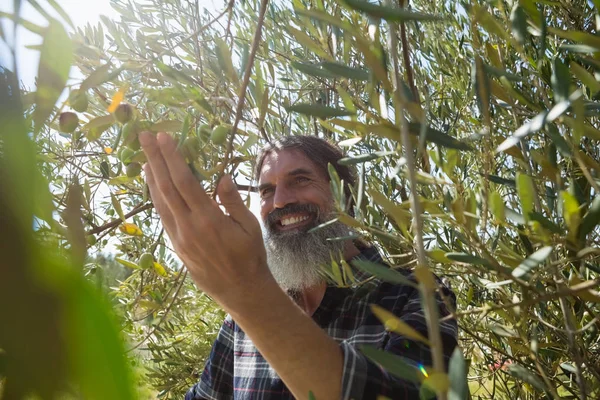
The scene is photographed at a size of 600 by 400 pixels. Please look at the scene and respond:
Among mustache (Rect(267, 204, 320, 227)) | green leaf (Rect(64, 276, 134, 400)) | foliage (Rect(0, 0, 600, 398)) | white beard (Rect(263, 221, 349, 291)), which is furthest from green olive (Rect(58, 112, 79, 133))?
mustache (Rect(267, 204, 320, 227))

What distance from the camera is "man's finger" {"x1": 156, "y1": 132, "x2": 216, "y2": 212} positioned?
0.89 metres

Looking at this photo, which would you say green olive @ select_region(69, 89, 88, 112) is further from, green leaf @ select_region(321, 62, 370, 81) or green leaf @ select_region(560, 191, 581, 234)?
green leaf @ select_region(560, 191, 581, 234)

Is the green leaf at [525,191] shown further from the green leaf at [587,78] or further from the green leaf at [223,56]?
the green leaf at [223,56]

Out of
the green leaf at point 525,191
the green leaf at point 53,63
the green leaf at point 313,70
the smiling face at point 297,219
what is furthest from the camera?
the smiling face at point 297,219

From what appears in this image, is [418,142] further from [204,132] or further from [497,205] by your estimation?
[204,132]

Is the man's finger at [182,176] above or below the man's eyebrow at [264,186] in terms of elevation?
below

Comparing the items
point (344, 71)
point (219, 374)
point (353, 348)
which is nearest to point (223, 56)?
point (344, 71)

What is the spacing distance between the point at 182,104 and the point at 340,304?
152cm

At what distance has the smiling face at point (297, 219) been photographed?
248cm

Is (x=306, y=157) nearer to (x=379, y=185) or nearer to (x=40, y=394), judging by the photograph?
(x=379, y=185)

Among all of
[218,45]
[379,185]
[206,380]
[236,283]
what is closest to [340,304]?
[379,185]

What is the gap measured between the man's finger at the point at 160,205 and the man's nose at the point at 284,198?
1.43 metres

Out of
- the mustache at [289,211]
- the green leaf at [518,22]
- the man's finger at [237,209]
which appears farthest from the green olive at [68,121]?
the mustache at [289,211]

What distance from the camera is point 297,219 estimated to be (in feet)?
8.57
